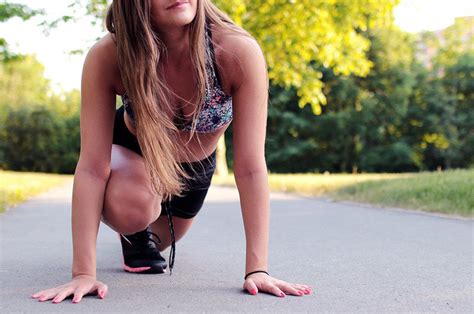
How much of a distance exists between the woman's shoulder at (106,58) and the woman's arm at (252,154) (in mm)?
476

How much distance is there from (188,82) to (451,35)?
139 feet

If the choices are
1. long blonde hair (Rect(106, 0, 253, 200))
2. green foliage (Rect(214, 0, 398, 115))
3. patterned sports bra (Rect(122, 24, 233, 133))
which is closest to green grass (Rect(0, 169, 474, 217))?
patterned sports bra (Rect(122, 24, 233, 133))

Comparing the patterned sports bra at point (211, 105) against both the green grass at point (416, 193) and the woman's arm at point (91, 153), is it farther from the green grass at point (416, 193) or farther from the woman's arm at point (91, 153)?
the green grass at point (416, 193)

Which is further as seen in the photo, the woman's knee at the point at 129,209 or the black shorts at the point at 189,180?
the black shorts at the point at 189,180

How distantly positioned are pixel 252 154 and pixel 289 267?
0.95 metres

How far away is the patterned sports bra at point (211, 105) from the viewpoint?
2826 mm

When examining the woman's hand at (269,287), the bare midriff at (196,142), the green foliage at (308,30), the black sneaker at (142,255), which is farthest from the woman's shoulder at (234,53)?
the green foliage at (308,30)

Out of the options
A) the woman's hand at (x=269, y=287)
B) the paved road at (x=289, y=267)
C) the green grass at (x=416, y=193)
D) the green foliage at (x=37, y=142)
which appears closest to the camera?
the paved road at (x=289, y=267)

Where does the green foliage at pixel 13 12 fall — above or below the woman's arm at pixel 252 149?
above

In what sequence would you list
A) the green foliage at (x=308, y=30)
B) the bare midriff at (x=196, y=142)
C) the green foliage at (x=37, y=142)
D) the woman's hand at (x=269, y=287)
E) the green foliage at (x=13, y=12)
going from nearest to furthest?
the woman's hand at (x=269, y=287), the bare midriff at (x=196, y=142), the green foliage at (x=13, y=12), the green foliage at (x=308, y=30), the green foliage at (x=37, y=142)

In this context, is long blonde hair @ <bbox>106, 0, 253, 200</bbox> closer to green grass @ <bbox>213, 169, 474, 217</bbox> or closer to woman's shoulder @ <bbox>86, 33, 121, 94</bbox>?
woman's shoulder @ <bbox>86, 33, 121, 94</bbox>

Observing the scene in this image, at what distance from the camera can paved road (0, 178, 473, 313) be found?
2588 mm

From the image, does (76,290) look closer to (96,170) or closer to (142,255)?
(96,170)

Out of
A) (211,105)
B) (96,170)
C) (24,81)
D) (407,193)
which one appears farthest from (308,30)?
(24,81)
